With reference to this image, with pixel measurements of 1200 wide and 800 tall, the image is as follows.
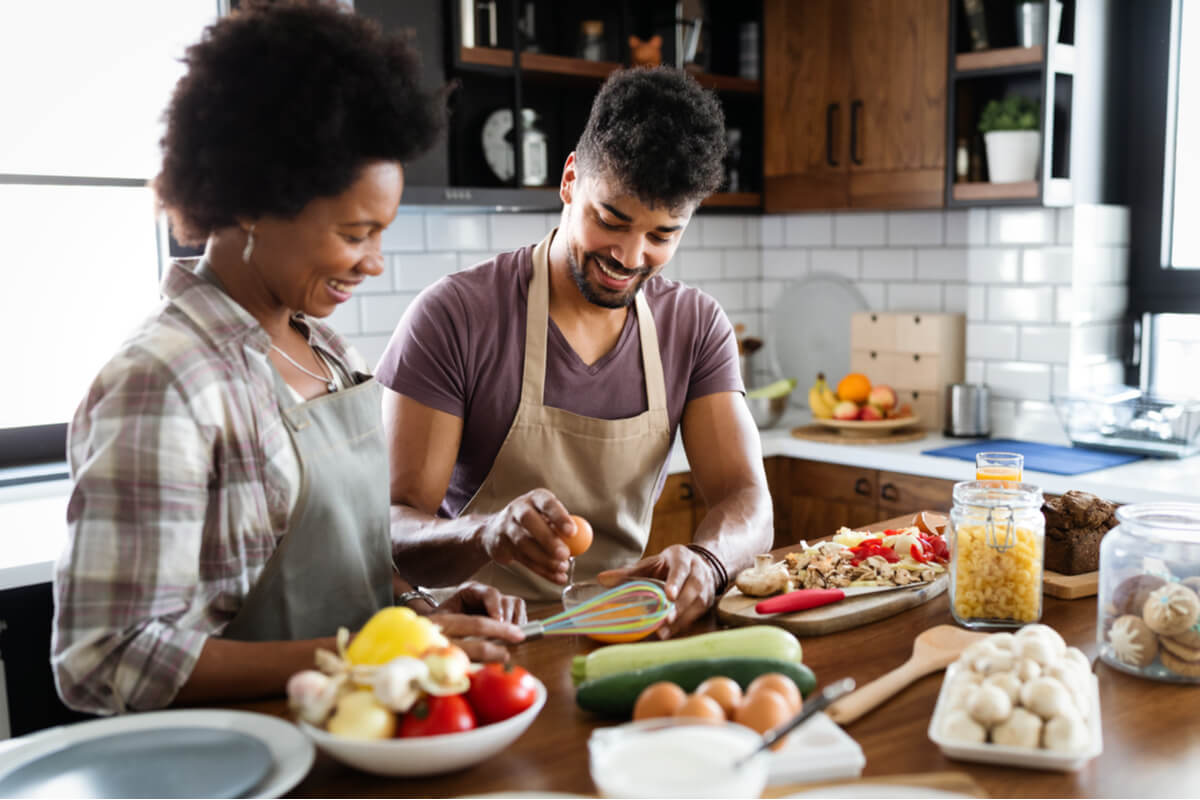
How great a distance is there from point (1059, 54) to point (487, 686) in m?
3.03

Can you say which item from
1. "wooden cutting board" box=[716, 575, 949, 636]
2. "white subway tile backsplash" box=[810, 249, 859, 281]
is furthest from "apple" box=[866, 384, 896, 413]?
"wooden cutting board" box=[716, 575, 949, 636]

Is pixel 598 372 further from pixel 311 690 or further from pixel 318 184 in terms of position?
pixel 311 690

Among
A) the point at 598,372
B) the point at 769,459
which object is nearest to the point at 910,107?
the point at 769,459

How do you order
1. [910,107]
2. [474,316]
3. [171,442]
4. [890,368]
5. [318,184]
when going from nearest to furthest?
1. [171,442]
2. [318,184]
3. [474,316]
4. [910,107]
5. [890,368]

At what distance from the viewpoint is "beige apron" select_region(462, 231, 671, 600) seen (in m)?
2.15

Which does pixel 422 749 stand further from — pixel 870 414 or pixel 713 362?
pixel 870 414

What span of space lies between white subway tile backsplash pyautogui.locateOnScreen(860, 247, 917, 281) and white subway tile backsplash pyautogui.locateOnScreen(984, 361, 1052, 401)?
514 millimetres

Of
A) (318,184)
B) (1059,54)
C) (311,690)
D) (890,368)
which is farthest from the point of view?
(890,368)

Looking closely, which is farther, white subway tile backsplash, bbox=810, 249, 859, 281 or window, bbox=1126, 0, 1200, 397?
white subway tile backsplash, bbox=810, 249, 859, 281

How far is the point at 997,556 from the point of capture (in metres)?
1.55

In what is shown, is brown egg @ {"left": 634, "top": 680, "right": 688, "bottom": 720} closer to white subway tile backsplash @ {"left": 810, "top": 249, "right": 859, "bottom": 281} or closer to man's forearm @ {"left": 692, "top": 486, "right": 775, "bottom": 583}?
man's forearm @ {"left": 692, "top": 486, "right": 775, "bottom": 583}

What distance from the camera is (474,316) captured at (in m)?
2.14

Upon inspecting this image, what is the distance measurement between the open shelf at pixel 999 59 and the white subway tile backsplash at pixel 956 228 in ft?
1.95

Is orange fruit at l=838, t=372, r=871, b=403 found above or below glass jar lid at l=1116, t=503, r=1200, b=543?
below
